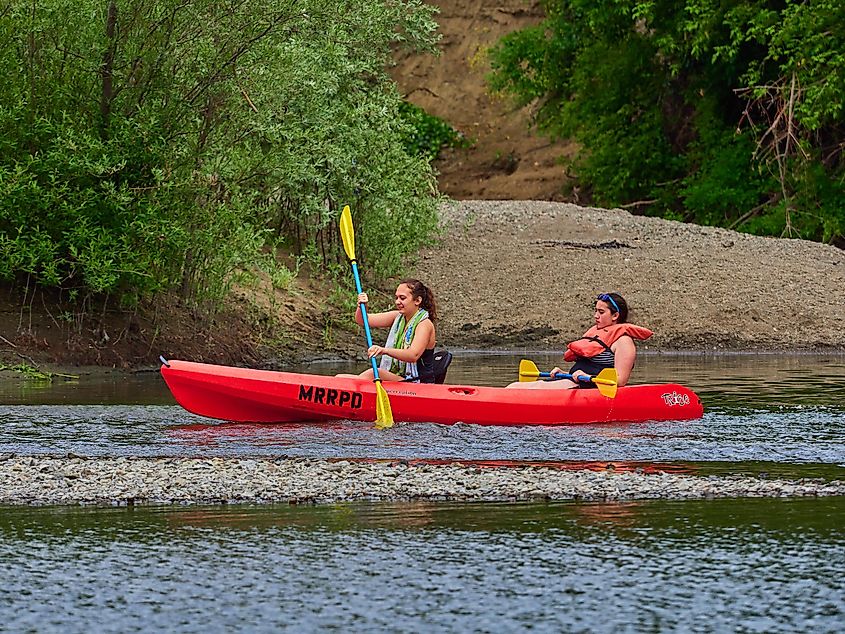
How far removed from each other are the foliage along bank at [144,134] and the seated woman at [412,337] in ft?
11.7

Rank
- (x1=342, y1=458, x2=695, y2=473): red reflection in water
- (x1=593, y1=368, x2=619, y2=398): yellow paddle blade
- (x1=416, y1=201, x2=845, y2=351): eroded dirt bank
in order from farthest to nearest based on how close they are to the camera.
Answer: (x1=416, y1=201, x2=845, y2=351): eroded dirt bank < (x1=593, y1=368, x2=619, y2=398): yellow paddle blade < (x1=342, y1=458, x2=695, y2=473): red reflection in water

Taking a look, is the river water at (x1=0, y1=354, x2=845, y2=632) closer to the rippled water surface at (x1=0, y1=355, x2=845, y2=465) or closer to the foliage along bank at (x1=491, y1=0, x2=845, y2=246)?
the rippled water surface at (x1=0, y1=355, x2=845, y2=465)

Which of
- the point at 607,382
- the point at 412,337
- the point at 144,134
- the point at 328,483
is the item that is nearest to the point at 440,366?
the point at 412,337

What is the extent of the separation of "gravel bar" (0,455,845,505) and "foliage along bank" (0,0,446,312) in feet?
19.0

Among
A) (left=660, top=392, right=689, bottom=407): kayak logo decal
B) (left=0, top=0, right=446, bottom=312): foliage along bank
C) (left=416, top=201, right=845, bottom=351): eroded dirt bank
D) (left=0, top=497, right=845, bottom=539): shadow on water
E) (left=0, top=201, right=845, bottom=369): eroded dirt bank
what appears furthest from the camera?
(left=416, top=201, right=845, bottom=351): eroded dirt bank

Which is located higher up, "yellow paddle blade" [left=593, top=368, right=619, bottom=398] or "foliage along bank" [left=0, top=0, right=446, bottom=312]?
"foliage along bank" [left=0, top=0, right=446, bottom=312]

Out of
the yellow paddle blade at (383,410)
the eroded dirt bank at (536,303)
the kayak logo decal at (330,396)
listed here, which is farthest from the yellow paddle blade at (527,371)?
the eroded dirt bank at (536,303)

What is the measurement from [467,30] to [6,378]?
25302 millimetres

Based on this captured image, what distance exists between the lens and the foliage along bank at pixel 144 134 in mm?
14680

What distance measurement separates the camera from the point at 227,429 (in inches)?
459

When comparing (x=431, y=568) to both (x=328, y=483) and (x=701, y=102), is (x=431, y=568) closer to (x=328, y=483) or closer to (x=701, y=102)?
(x=328, y=483)

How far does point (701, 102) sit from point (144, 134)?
1553 centimetres

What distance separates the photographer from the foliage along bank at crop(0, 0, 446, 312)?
1468cm

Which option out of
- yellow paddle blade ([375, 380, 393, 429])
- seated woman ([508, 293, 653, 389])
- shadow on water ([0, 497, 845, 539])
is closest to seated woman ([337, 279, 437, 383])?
yellow paddle blade ([375, 380, 393, 429])
